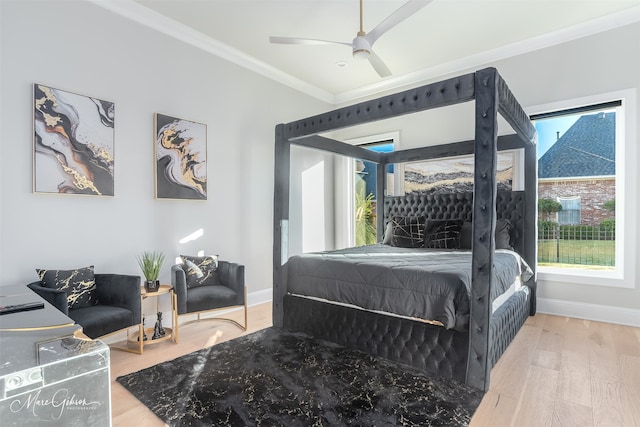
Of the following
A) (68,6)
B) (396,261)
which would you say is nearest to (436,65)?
(396,261)

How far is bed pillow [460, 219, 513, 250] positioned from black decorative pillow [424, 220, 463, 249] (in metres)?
0.06

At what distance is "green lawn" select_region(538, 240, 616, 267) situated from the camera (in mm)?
3785

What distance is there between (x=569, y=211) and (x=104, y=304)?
495 centimetres

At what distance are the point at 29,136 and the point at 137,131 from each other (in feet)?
2.81

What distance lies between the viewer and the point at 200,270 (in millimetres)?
3564

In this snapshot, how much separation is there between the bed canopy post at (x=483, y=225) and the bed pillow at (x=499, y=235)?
6.10 feet

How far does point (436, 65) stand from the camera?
15.3ft

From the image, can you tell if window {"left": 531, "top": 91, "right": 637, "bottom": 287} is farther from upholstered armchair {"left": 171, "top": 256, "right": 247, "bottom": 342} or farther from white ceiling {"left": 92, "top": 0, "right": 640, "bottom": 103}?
upholstered armchair {"left": 171, "top": 256, "right": 247, "bottom": 342}

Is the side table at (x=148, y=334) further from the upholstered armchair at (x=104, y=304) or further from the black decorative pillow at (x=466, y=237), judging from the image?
the black decorative pillow at (x=466, y=237)

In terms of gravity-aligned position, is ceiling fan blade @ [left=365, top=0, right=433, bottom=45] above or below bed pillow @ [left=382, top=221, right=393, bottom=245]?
above

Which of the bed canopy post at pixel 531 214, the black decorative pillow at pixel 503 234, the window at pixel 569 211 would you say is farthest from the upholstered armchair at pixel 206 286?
the window at pixel 569 211

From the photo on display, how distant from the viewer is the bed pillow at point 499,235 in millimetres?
3836

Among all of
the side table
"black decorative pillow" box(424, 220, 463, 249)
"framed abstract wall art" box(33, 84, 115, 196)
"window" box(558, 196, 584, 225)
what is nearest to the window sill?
"window" box(558, 196, 584, 225)

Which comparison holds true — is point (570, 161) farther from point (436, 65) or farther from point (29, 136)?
point (29, 136)
